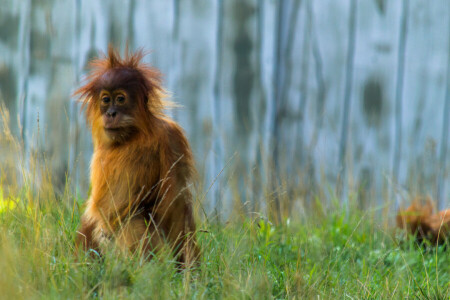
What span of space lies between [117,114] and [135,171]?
1.02ft

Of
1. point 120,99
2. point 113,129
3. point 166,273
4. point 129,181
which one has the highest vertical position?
point 120,99

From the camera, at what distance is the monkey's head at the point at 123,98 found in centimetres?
319

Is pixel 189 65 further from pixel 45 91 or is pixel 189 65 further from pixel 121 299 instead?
pixel 121 299

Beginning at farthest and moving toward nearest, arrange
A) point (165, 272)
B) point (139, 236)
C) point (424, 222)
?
point (424, 222) < point (139, 236) < point (165, 272)

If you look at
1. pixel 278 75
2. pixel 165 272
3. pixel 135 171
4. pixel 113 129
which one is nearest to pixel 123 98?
pixel 113 129

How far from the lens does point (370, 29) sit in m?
4.79

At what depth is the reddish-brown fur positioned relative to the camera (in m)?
4.25

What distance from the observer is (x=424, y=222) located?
4.29m

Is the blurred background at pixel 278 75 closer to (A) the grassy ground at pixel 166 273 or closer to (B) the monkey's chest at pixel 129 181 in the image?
(A) the grassy ground at pixel 166 273

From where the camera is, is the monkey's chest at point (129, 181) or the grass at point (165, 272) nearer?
the grass at point (165, 272)

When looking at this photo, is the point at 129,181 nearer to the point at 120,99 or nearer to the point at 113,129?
the point at 113,129

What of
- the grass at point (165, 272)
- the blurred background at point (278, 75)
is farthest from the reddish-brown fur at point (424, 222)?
the grass at point (165, 272)

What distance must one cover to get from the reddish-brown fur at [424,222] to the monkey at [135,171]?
1.79 meters

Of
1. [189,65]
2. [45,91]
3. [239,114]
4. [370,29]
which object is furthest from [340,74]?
[45,91]
